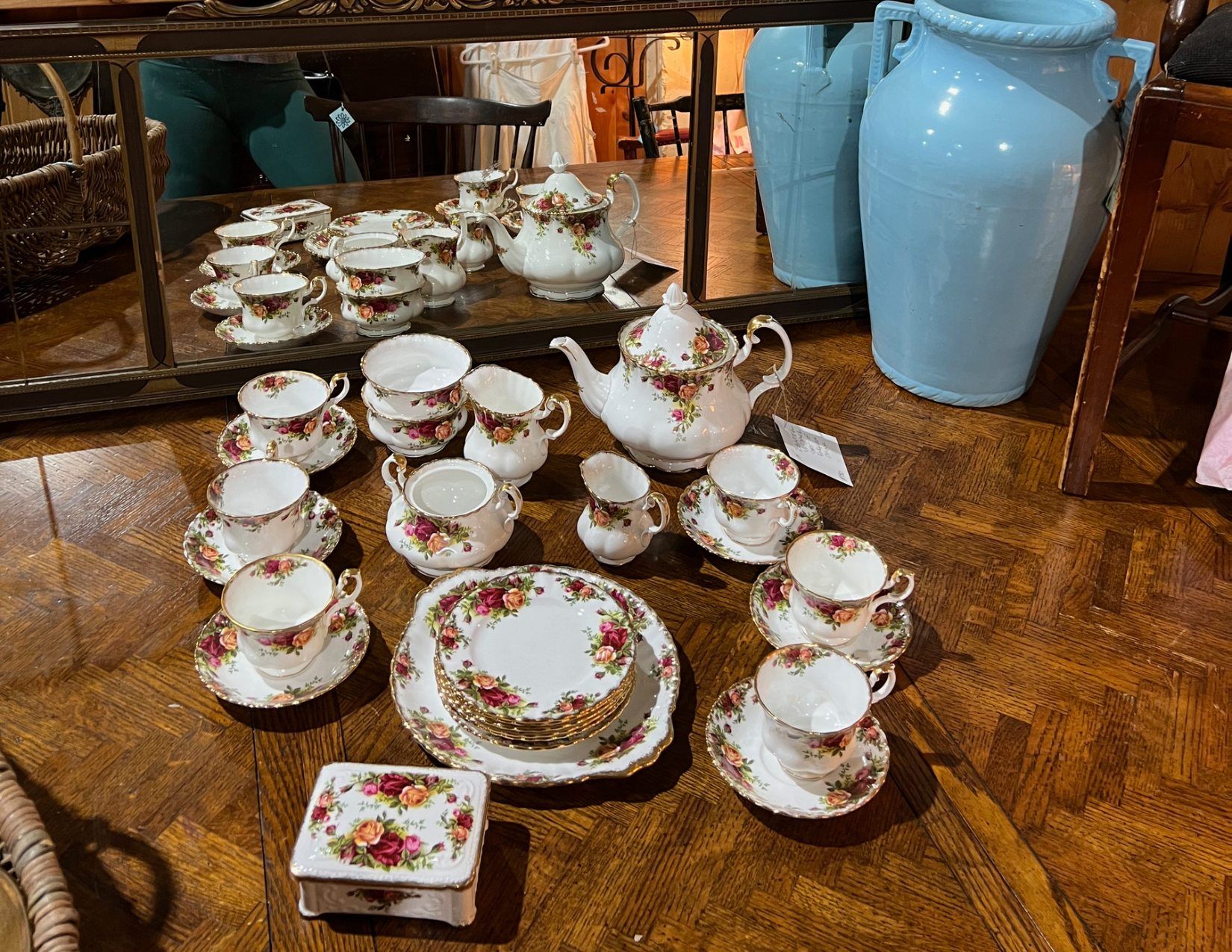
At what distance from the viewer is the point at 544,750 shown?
1.13 m

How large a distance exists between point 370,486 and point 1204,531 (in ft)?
3.92

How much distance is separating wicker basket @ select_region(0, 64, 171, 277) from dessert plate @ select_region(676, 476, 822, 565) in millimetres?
927

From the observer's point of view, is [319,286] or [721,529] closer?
[721,529]

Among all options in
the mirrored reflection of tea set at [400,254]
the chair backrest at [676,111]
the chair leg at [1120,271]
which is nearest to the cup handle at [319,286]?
the mirrored reflection of tea set at [400,254]

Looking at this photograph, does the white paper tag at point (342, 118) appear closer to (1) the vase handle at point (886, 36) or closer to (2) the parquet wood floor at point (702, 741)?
(2) the parquet wood floor at point (702, 741)

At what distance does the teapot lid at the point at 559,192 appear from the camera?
1.87 m

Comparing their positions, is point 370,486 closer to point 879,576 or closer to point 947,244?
point 879,576

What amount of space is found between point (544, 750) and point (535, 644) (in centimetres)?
12

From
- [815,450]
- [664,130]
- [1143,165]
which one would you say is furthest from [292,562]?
[1143,165]

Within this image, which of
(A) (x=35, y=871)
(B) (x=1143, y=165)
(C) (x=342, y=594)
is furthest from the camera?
(B) (x=1143, y=165)

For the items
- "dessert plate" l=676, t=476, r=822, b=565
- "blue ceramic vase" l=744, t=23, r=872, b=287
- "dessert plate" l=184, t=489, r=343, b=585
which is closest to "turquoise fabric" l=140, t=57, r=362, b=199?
"dessert plate" l=184, t=489, r=343, b=585

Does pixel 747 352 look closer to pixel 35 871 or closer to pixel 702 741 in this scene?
pixel 702 741

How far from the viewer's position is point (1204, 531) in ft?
5.17

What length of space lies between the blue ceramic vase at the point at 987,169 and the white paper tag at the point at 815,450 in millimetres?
278
